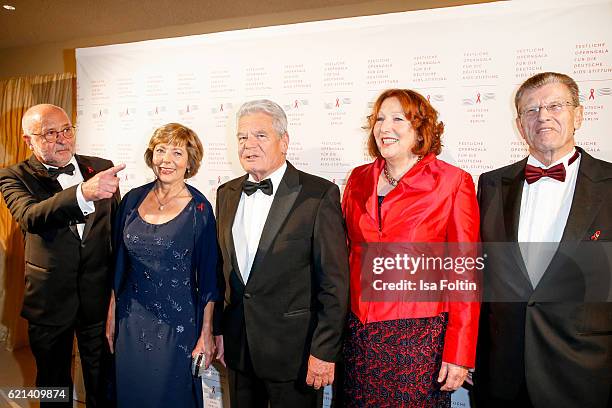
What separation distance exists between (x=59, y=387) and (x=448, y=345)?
2.14 m

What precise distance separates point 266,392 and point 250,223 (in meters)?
0.76

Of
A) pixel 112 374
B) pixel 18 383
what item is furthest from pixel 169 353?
pixel 18 383

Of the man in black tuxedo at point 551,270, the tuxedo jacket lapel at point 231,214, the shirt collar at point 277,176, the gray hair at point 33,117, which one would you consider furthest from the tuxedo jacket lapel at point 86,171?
the man in black tuxedo at point 551,270

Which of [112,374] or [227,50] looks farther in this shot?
[227,50]

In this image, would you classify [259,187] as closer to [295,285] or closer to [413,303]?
[295,285]

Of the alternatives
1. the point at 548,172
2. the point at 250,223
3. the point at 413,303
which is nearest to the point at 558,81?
the point at 548,172

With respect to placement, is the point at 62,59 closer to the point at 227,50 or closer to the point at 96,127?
the point at 96,127

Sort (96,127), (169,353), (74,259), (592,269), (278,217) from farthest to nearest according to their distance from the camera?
(96,127) < (74,259) < (169,353) < (278,217) < (592,269)

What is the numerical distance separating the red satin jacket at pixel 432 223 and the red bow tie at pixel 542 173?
218 millimetres

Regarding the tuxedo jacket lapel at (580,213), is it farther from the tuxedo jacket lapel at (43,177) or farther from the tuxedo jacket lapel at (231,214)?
the tuxedo jacket lapel at (43,177)

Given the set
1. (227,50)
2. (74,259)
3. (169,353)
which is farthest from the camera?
(227,50)

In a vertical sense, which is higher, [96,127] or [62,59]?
[62,59]

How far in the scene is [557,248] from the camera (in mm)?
1670

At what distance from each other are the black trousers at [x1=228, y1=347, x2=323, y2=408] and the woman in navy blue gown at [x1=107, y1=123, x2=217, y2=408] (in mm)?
253
